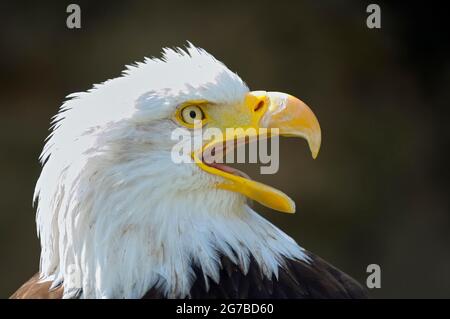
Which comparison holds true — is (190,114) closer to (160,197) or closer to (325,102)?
(160,197)

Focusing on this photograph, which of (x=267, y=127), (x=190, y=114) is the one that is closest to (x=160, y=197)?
(x=190, y=114)

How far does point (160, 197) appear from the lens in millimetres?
3463

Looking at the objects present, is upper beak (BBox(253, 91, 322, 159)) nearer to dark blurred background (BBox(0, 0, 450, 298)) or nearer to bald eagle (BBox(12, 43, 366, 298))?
bald eagle (BBox(12, 43, 366, 298))

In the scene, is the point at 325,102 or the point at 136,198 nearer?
the point at 136,198

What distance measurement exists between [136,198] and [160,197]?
10cm

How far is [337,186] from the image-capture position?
8203 millimetres

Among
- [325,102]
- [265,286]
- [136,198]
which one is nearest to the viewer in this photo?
[136,198]

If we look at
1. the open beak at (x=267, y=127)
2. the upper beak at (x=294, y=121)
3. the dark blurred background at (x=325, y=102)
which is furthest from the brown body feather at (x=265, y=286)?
the dark blurred background at (x=325, y=102)

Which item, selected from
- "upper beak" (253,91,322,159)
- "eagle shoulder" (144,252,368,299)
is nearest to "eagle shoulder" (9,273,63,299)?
"eagle shoulder" (144,252,368,299)

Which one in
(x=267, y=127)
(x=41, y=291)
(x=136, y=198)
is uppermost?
(x=267, y=127)

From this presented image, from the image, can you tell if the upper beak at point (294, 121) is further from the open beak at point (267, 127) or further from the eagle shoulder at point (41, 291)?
the eagle shoulder at point (41, 291)

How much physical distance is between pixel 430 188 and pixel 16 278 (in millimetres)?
4053

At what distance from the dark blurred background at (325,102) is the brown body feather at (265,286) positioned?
427cm
